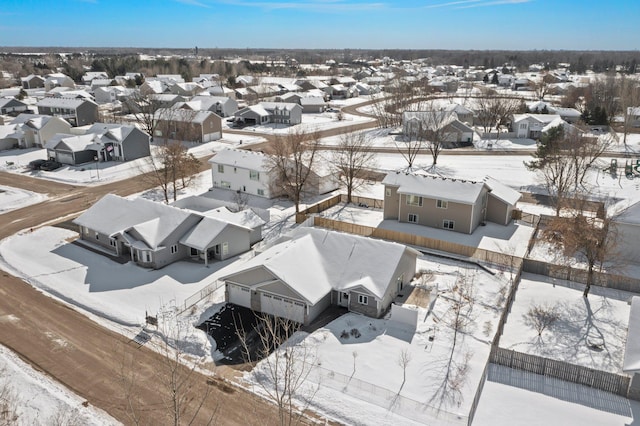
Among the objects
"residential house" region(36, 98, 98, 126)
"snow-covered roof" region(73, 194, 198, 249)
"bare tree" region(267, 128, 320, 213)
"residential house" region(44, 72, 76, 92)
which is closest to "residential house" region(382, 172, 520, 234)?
"bare tree" region(267, 128, 320, 213)

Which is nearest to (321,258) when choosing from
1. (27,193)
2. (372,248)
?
(372,248)

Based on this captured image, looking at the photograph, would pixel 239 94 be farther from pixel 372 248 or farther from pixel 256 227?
pixel 372 248

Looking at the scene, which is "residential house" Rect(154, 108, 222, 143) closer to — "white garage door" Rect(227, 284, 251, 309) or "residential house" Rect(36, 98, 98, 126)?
"residential house" Rect(36, 98, 98, 126)

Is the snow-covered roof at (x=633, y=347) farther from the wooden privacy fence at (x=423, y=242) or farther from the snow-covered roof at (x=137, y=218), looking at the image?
the snow-covered roof at (x=137, y=218)

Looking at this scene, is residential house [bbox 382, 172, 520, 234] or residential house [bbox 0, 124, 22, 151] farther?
residential house [bbox 0, 124, 22, 151]

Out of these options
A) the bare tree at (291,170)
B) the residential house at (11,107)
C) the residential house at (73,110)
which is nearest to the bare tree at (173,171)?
the bare tree at (291,170)

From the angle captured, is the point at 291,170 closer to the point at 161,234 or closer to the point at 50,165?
the point at 161,234

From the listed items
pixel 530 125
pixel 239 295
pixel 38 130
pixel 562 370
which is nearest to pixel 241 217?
pixel 239 295
